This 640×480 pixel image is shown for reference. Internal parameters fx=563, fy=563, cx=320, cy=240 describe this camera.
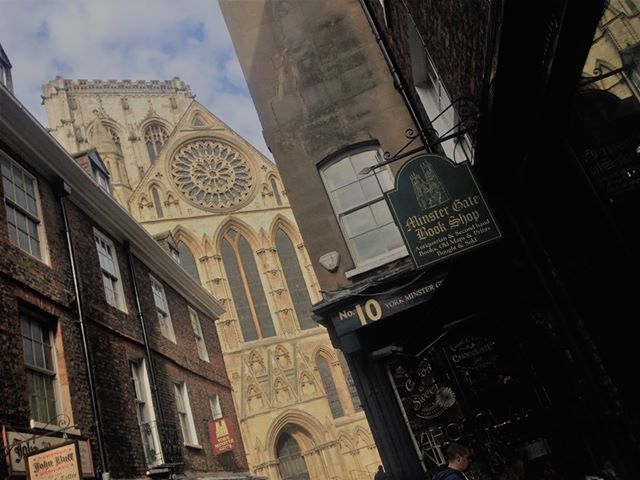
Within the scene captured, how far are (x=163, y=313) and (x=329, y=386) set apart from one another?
1924 cm

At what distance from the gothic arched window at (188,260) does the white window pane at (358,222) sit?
81.7ft

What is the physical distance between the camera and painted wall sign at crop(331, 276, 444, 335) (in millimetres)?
8086

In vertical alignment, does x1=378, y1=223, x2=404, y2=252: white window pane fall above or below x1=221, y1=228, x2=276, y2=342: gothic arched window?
below

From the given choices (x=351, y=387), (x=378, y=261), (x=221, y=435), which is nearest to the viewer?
(x=378, y=261)

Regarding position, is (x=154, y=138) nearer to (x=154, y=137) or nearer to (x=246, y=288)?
(x=154, y=137)

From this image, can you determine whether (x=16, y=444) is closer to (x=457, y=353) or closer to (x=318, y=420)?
(x=457, y=353)

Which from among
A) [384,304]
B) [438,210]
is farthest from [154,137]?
[438,210]

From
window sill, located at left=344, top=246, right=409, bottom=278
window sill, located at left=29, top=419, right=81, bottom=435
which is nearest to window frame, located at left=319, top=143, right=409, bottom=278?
window sill, located at left=344, top=246, right=409, bottom=278

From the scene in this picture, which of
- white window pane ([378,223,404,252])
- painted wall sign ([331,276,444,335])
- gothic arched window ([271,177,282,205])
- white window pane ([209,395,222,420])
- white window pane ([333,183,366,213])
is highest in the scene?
gothic arched window ([271,177,282,205])

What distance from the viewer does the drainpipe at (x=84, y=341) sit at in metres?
8.71

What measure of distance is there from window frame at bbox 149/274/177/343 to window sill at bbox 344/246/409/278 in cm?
635

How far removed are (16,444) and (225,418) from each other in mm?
8599

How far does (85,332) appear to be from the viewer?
9359 mm

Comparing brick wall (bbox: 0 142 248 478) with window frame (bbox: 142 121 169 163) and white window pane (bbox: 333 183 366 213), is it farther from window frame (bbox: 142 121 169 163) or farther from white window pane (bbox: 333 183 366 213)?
window frame (bbox: 142 121 169 163)
